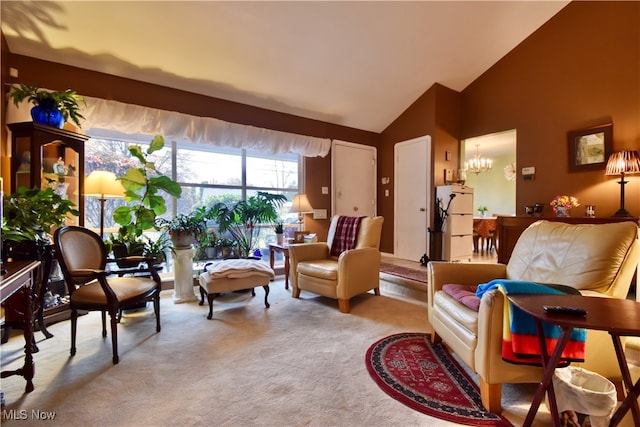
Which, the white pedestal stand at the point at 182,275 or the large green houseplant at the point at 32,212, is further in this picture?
the white pedestal stand at the point at 182,275

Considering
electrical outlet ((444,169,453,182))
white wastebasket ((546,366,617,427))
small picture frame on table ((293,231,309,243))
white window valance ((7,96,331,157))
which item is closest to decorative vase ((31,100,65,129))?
white window valance ((7,96,331,157))

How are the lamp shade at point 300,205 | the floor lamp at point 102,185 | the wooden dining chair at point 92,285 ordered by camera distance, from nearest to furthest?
the wooden dining chair at point 92,285, the floor lamp at point 102,185, the lamp shade at point 300,205

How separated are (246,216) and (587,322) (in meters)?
3.46

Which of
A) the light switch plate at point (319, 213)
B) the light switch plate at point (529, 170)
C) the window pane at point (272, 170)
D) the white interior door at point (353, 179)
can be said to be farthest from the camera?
the white interior door at point (353, 179)

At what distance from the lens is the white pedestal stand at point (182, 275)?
311 cm

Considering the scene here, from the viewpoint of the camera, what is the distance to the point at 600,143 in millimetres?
3441

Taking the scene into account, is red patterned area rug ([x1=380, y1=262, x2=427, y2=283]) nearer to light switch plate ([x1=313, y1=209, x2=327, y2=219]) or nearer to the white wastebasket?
light switch plate ([x1=313, y1=209, x2=327, y2=219])

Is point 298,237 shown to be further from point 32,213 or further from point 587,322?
point 587,322

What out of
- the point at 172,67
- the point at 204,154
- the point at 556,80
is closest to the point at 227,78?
the point at 172,67

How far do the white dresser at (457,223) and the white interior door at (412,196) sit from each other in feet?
0.96

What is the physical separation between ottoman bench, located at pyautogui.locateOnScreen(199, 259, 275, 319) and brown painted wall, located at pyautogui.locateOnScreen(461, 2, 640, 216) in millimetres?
3873

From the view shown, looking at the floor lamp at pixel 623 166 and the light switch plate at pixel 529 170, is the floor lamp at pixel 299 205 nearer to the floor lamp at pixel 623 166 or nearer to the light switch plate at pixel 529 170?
the light switch plate at pixel 529 170

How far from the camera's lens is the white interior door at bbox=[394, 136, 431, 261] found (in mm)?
4621

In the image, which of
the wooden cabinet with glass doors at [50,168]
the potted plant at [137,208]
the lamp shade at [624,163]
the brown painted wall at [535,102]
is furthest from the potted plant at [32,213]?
the lamp shade at [624,163]
